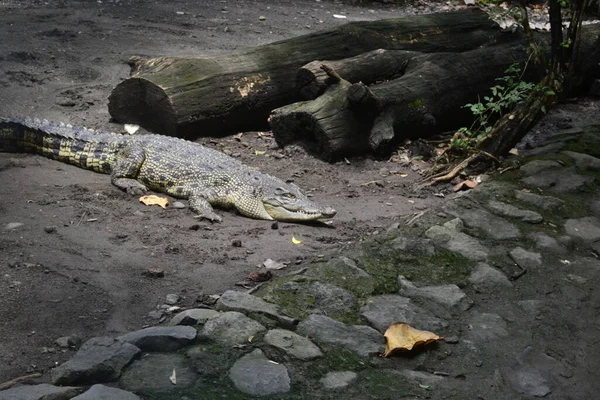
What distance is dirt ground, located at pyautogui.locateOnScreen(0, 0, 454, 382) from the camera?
145 inches

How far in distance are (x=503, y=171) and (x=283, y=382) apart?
3731 mm

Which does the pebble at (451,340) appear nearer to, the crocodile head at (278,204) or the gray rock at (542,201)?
the crocodile head at (278,204)

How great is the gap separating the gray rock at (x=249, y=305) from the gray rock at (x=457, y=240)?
1505mm

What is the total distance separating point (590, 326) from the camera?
4.06 m

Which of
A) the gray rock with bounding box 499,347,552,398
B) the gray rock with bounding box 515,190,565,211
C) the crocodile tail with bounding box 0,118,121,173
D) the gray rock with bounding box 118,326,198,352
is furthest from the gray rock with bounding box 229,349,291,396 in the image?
the crocodile tail with bounding box 0,118,121,173

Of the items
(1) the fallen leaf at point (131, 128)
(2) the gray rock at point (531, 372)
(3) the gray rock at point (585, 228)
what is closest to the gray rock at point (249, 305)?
(2) the gray rock at point (531, 372)

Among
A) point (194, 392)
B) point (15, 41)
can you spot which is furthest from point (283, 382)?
point (15, 41)

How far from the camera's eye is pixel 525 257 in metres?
4.76

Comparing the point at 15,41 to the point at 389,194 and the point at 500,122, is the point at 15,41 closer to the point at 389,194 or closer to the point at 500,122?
the point at 389,194

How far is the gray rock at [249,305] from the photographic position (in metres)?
3.72

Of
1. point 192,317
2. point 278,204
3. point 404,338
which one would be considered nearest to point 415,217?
point 278,204

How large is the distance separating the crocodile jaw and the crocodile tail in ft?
5.10

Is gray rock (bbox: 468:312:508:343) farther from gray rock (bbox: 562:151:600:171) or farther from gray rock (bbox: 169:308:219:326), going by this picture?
gray rock (bbox: 562:151:600:171)

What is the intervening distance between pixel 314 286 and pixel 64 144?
3.04 metres
